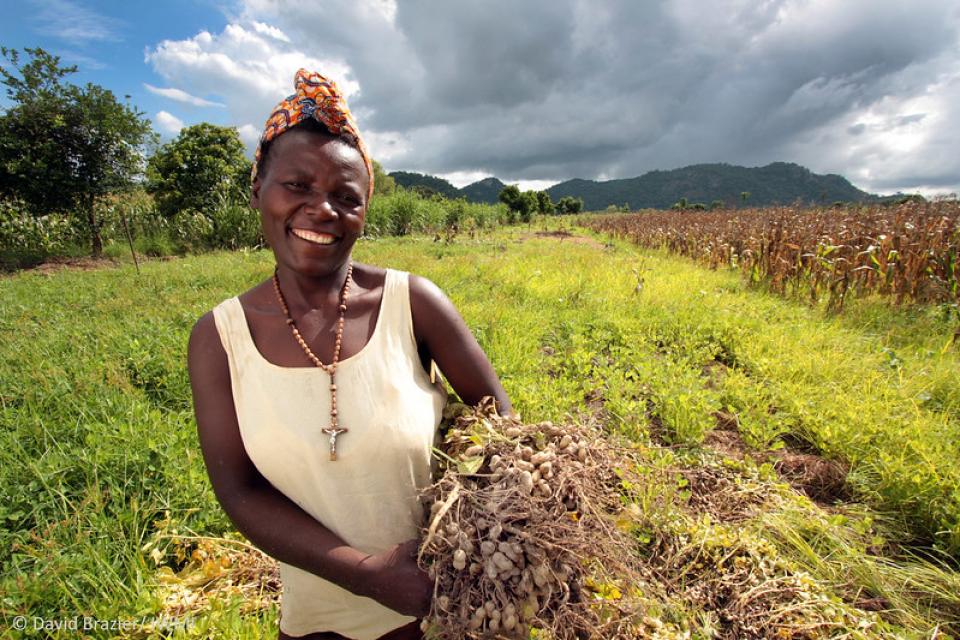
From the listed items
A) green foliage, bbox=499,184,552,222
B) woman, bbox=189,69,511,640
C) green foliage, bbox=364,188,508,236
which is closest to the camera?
woman, bbox=189,69,511,640

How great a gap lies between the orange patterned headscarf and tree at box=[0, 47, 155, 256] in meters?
15.7

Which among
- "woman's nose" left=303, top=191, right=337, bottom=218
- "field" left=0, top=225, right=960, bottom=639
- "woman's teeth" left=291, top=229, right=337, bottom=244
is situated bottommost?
"field" left=0, top=225, right=960, bottom=639

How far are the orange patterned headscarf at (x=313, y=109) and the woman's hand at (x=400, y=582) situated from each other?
1075 millimetres

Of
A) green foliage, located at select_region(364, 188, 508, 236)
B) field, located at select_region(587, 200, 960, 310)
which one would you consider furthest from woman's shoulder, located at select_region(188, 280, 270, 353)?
green foliage, located at select_region(364, 188, 508, 236)

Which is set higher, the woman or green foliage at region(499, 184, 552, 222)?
green foliage at region(499, 184, 552, 222)

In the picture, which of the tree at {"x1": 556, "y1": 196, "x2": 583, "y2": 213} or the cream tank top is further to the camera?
the tree at {"x1": 556, "y1": 196, "x2": 583, "y2": 213}

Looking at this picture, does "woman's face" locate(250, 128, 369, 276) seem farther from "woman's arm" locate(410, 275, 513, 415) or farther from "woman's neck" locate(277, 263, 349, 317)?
"woman's arm" locate(410, 275, 513, 415)

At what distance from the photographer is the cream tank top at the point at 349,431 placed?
3.70ft

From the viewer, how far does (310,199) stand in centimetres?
114

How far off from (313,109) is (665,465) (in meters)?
2.72

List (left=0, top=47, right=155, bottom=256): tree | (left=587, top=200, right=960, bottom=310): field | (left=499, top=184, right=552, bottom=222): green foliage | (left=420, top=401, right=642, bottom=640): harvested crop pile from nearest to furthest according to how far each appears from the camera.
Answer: (left=420, top=401, right=642, bottom=640): harvested crop pile < (left=587, top=200, right=960, bottom=310): field < (left=0, top=47, right=155, bottom=256): tree < (left=499, top=184, right=552, bottom=222): green foliage

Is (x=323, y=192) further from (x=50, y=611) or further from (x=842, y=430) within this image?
(x=842, y=430)

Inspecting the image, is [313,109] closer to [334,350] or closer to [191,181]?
[334,350]

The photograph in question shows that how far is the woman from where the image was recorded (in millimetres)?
1115
